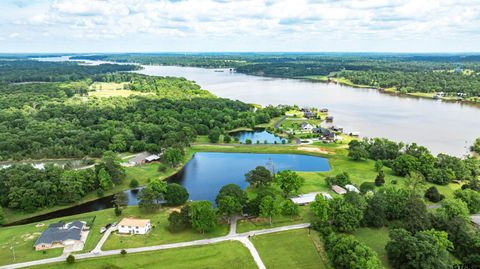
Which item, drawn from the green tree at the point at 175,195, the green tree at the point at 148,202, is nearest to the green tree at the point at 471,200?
the green tree at the point at 175,195

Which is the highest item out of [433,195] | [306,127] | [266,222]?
[306,127]

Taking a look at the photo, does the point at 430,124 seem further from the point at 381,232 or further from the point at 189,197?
the point at 189,197

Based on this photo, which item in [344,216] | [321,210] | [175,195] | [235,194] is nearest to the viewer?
[344,216]

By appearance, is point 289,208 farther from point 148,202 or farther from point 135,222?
point 135,222

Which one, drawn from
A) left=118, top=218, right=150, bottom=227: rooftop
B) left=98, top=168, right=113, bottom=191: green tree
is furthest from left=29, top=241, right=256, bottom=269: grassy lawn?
left=98, top=168, right=113, bottom=191: green tree

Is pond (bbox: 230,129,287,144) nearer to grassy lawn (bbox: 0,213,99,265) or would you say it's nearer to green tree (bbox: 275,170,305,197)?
green tree (bbox: 275,170,305,197)

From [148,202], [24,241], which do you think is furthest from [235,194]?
[24,241]

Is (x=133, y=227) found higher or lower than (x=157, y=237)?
higher
